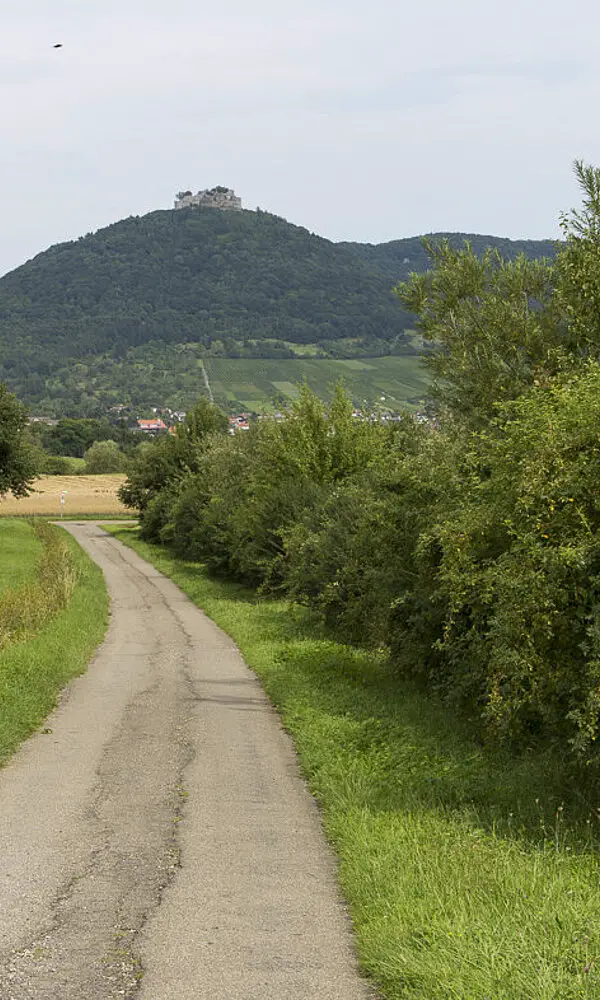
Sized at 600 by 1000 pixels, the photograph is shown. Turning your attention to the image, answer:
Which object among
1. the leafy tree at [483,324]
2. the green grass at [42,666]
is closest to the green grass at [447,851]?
the green grass at [42,666]

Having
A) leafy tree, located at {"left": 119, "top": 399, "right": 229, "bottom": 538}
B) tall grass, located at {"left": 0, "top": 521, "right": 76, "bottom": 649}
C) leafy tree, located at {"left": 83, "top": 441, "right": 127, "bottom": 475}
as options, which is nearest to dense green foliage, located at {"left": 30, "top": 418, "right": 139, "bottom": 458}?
leafy tree, located at {"left": 83, "top": 441, "right": 127, "bottom": 475}

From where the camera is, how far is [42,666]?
20047 millimetres

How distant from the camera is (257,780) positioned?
1270cm

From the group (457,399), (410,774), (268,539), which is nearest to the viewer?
(410,774)

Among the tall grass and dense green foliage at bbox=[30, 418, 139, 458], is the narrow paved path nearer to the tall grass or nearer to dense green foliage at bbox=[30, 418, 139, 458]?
the tall grass

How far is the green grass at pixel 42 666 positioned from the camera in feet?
51.1

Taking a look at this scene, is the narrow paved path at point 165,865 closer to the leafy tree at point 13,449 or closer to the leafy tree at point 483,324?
the leafy tree at point 483,324

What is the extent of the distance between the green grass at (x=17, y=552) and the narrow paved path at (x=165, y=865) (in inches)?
966

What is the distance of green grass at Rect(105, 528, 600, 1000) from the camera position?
6.34 metres

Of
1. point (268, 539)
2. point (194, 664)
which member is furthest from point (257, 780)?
point (268, 539)

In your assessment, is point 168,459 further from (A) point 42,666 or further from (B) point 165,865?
(B) point 165,865

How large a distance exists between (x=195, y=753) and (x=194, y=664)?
994 cm

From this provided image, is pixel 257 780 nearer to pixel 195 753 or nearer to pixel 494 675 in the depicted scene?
pixel 195 753

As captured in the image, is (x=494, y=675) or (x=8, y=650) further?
(x=8, y=650)
